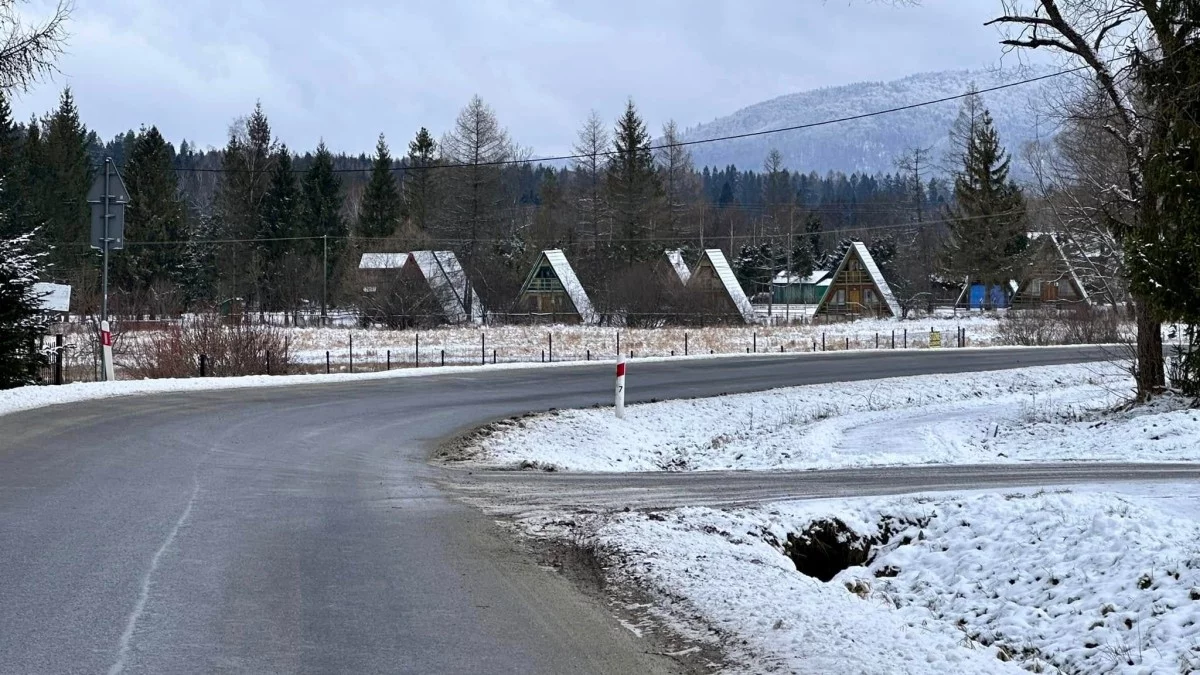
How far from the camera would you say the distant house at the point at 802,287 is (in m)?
123

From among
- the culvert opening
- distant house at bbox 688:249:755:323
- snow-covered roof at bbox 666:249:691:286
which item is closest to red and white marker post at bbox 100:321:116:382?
the culvert opening

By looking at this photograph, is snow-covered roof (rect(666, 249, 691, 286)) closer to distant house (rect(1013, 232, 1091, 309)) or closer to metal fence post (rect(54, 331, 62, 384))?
distant house (rect(1013, 232, 1091, 309))

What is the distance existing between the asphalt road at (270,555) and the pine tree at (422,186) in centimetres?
7423

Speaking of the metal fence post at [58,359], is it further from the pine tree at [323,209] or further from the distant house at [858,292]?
the distant house at [858,292]

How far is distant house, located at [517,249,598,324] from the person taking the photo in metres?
75.9

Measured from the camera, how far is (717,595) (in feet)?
25.3

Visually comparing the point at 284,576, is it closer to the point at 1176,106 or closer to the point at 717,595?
the point at 717,595

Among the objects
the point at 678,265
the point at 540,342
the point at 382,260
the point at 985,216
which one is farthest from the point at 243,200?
the point at 985,216

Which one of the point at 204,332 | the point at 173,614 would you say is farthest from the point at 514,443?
the point at 204,332

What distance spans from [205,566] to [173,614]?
1.35m

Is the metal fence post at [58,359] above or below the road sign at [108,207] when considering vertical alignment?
below

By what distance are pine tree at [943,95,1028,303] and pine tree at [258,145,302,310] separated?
167 feet

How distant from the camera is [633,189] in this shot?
84188 mm

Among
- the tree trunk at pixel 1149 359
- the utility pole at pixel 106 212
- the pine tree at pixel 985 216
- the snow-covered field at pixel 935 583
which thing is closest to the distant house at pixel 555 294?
the pine tree at pixel 985 216
